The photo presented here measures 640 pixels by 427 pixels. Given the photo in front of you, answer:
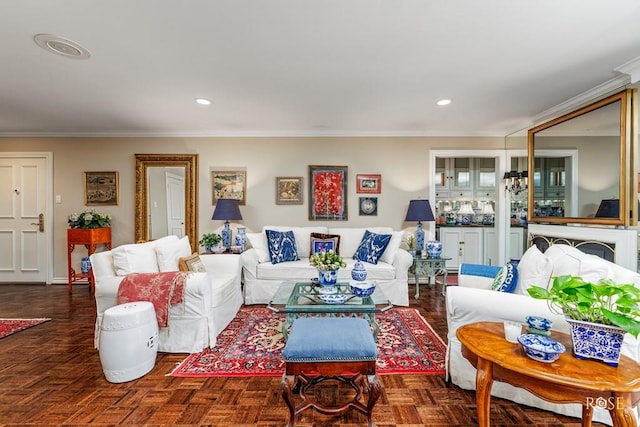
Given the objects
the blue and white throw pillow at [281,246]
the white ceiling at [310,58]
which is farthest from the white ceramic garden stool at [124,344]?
the white ceiling at [310,58]

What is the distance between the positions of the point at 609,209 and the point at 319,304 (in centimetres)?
276

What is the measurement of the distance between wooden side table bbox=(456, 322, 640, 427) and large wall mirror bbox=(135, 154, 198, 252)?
4.11 metres

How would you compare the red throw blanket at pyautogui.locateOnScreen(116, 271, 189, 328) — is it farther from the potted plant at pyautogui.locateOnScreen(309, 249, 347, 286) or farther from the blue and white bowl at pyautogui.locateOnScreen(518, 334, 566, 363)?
the blue and white bowl at pyautogui.locateOnScreen(518, 334, 566, 363)

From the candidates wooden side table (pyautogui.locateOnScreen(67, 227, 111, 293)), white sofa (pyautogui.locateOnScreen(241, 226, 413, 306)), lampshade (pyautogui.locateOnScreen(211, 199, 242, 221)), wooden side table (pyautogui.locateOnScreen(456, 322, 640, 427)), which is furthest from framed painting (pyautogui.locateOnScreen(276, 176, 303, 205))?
wooden side table (pyautogui.locateOnScreen(456, 322, 640, 427))

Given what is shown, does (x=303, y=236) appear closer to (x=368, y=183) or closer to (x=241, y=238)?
(x=241, y=238)

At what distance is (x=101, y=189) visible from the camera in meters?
4.35

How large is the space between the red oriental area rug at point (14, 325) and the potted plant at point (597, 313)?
4.25 meters

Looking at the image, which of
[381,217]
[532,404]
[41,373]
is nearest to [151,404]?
[41,373]

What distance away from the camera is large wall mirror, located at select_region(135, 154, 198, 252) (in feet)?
14.2

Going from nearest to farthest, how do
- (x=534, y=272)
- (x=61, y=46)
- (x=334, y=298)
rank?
(x=534, y=272) → (x=61, y=46) → (x=334, y=298)

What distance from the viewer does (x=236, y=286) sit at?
308 cm

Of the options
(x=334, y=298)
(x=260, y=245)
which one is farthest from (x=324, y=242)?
(x=334, y=298)

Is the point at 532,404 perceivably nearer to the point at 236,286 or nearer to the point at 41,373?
the point at 236,286

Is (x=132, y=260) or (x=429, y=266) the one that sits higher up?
(x=132, y=260)
